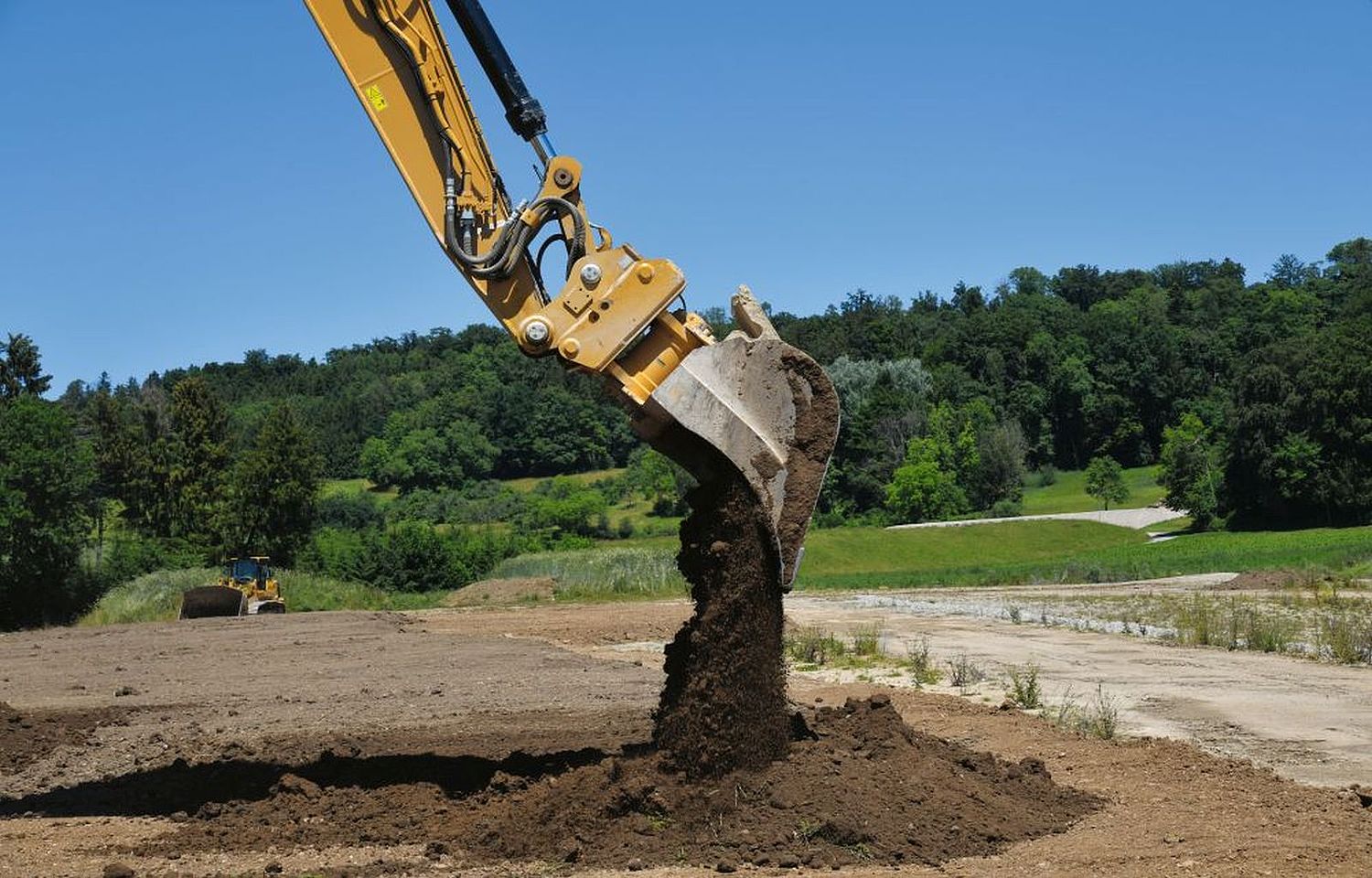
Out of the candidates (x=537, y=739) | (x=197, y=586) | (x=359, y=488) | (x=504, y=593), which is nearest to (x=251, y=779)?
(x=537, y=739)

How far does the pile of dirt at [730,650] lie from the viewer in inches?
384

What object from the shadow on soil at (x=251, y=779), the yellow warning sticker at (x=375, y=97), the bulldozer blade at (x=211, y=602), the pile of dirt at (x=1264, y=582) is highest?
the yellow warning sticker at (x=375, y=97)

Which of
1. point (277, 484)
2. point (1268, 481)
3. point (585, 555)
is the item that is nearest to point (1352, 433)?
point (1268, 481)

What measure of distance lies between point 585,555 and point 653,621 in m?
26.5

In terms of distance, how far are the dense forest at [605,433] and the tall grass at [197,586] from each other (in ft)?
6.55

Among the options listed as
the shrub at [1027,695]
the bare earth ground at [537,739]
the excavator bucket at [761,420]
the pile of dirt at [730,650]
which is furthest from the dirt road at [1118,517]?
the excavator bucket at [761,420]

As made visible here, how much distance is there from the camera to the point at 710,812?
9133 millimetres

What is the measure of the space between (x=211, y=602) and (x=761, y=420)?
3490 cm

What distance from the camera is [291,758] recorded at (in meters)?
12.8

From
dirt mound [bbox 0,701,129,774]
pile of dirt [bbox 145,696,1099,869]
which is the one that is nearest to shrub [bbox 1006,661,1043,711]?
pile of dirt [bbox 145,696,1099,869]

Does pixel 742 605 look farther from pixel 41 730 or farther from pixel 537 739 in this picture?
pixel 41 730

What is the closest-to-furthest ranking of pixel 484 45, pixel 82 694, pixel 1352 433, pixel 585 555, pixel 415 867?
pixel 415 867
pixel 484 45
pixel 82 694
pixel 585 555
pixel 1352 433

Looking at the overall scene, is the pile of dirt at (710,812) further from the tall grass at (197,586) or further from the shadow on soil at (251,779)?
the tall grass at (197,586)

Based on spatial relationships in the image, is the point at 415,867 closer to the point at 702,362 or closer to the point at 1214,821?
the point at 702,362
